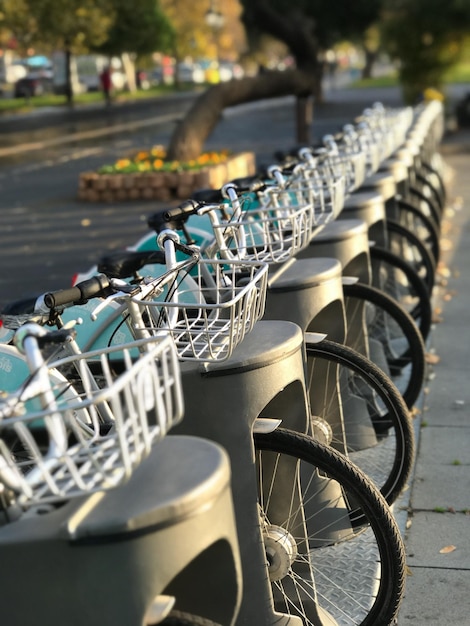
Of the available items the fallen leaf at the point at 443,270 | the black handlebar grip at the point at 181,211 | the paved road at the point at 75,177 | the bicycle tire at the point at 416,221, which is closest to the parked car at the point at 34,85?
the paved road at the point at 75,177

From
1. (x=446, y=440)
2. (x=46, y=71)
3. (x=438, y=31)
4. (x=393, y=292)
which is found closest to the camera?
(x=446, y=440)

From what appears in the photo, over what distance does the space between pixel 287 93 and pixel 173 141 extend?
2710mm

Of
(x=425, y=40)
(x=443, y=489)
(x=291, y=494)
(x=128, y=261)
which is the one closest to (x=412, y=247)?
(x=443, y=489)

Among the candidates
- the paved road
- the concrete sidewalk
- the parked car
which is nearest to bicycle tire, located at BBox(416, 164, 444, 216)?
the concrete sidewalk

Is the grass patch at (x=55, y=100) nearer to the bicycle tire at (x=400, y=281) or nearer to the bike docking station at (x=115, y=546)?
the bicycle tire at (x=400, y=281)

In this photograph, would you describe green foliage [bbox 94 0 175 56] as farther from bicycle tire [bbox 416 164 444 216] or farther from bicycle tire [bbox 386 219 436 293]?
bicycle tire [bbox 386 219 436 293]

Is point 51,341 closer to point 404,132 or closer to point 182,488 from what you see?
point 182,488

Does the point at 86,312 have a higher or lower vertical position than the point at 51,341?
lower

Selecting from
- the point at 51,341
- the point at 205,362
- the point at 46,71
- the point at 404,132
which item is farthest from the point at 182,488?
the point at 46,71

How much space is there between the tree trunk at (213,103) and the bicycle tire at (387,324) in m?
10.1

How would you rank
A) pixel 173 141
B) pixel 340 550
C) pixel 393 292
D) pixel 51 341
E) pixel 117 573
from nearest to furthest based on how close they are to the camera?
pixel 117 573 → pixel 51 341 → pixel 340 550 → pixel 393 292 → pixel 173 141

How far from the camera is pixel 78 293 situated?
3066 mm

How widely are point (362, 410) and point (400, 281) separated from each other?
143 cm

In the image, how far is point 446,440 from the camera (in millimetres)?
5449
